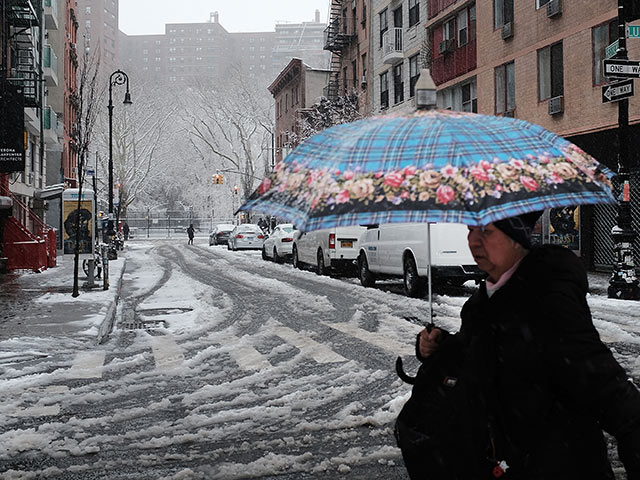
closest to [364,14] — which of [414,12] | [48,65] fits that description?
[414,12]

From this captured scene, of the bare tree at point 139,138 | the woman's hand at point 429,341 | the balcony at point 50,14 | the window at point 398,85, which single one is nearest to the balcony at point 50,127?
the balcony at point 50,14

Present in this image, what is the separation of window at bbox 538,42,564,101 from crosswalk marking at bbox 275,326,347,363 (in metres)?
14.9

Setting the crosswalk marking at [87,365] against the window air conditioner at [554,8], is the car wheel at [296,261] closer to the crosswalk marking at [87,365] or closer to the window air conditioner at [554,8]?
the window air conditioner at [554,8]

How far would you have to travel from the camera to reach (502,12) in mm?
26109

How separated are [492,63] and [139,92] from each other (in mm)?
49655

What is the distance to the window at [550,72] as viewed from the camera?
22531mm

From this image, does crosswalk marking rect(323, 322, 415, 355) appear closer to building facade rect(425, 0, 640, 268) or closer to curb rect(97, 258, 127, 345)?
curb rect(97, 258, 127, 345)

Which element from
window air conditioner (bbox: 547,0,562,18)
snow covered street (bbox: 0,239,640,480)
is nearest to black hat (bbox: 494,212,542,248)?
snow covered street (bbox: 0,239,640,480)

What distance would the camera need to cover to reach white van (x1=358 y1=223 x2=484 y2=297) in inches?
593

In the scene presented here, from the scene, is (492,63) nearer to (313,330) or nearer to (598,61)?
(598,61)

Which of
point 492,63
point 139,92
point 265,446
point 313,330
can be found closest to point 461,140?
point 265,446

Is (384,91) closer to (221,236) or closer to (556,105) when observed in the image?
(556,105)

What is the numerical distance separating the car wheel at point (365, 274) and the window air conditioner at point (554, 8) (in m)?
9.92

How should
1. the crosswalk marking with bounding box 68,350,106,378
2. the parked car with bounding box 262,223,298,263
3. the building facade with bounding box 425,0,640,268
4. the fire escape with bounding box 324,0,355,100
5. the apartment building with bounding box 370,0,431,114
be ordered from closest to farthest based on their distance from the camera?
the crosswalk marking with bounding box 68,350,106,378
the building facade with bounding box 425,0,640,268
the parked car with bounding box 262,223,298,263
the apartment building with bounding box 370,0,431,114
the fire escape with bounding box 324,0,355,100
